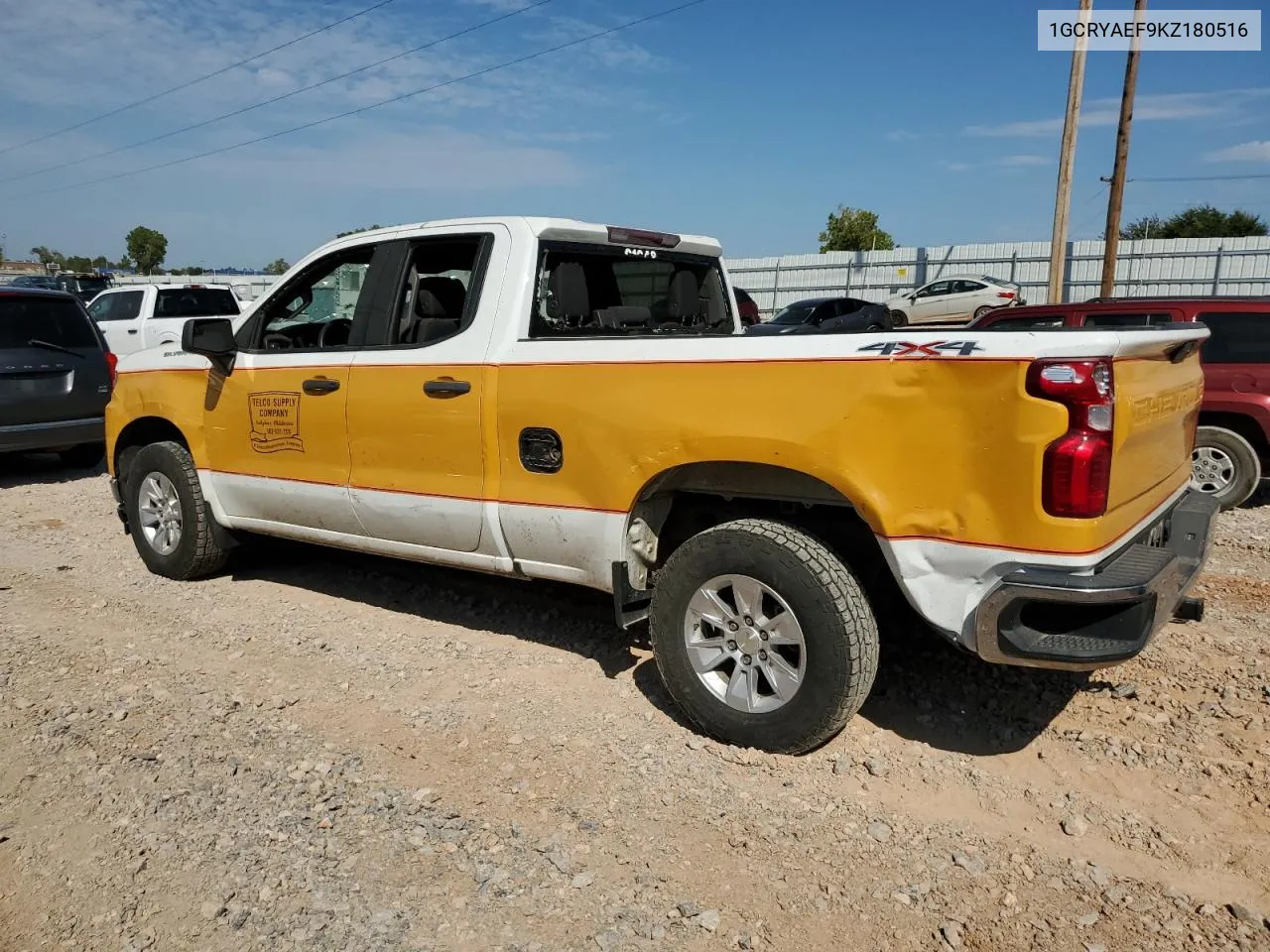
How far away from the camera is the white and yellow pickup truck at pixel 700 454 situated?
2854mm

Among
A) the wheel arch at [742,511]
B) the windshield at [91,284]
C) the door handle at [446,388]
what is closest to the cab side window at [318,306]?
the door handle at [446,388]

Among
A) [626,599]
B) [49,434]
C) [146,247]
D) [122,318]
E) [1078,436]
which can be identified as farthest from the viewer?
[146,247]

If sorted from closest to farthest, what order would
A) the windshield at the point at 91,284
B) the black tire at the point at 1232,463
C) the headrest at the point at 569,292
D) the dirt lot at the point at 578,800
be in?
the dirt lot at the point at 578,800 → the headrest at the point at 569,292 → the black tire at the point at 1232,463 → the windshield at the point at 91,284

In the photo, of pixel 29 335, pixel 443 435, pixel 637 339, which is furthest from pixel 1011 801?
pixel 29 335

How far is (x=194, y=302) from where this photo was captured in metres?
15.9

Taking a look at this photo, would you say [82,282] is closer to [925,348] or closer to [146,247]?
[925,348]

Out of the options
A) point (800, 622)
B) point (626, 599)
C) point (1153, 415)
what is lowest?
point (626, 599)

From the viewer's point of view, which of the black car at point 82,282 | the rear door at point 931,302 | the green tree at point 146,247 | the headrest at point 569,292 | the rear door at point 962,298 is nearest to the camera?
the headrest at point 569,292

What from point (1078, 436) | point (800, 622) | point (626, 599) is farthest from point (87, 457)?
point (1078, 436)

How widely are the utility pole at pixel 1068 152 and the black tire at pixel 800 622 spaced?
51.5 feet

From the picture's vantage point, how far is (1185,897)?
2674 millimetres

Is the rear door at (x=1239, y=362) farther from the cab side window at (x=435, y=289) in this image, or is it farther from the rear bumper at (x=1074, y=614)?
the cab side window at (x=435, y=289)

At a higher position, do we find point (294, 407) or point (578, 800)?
point (294, 407)

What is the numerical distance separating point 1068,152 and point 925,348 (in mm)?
15829
